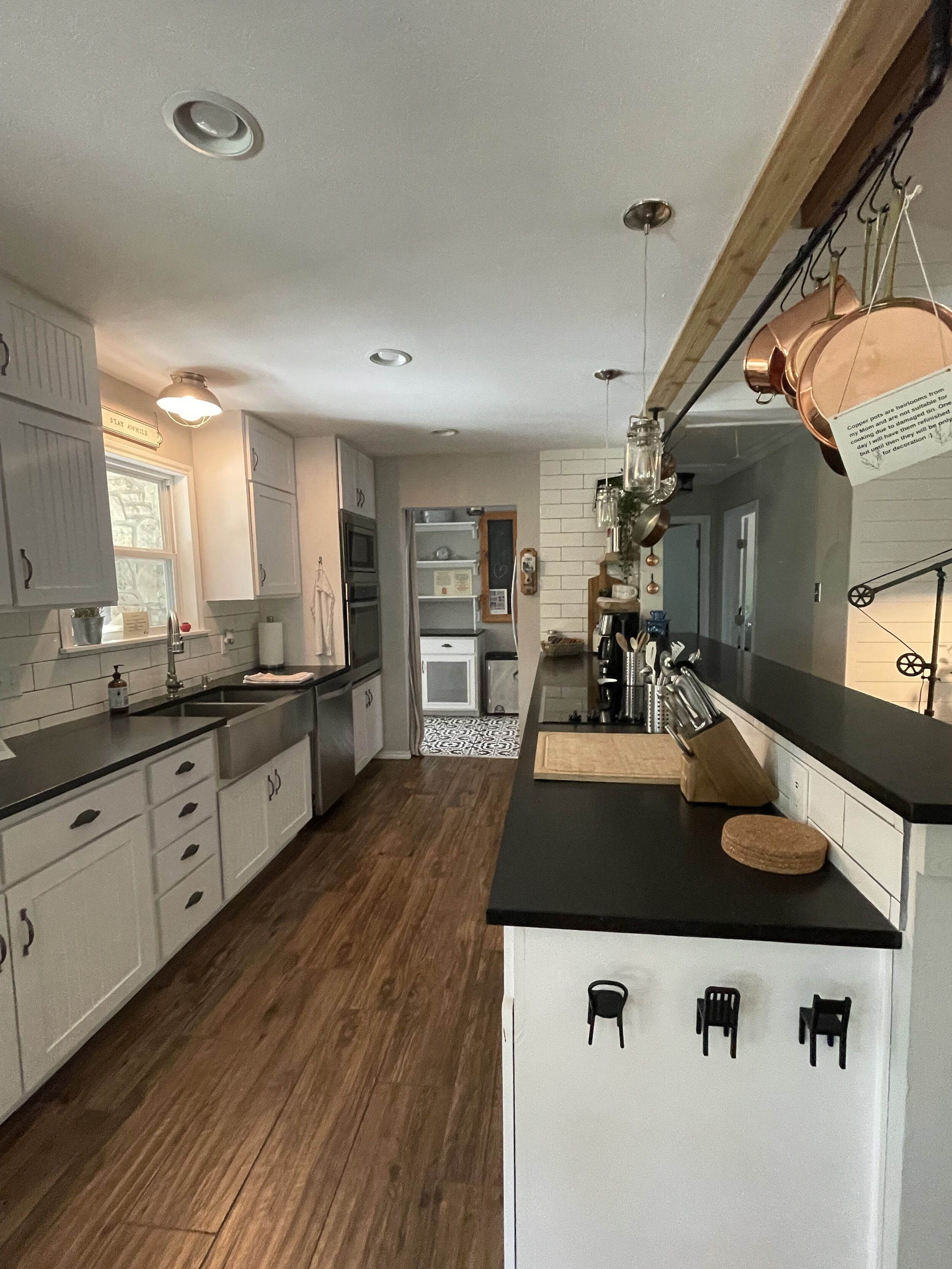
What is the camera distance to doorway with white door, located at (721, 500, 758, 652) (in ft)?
16.1

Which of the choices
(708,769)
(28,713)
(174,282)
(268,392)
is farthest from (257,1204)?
(268,392)

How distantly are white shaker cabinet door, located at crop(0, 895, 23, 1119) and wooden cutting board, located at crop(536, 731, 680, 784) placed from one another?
141 cm

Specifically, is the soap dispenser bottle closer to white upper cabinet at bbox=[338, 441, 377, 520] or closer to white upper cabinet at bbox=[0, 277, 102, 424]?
white upper cabinet at bbox=[0, 277, 102, 424]

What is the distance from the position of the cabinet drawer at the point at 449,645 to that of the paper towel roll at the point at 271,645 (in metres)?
2.38

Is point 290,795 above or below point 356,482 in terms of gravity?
below

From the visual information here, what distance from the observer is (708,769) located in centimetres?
140

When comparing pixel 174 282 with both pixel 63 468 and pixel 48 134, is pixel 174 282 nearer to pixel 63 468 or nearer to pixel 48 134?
pixel 48 134

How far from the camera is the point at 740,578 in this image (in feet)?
17.2

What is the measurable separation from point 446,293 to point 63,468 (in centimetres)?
143

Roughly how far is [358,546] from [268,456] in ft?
3.03

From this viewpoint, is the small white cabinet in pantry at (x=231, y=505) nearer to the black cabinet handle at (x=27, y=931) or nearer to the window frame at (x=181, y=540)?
the window frame at (x=181, y=540)

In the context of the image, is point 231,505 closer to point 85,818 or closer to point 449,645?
point 85,818

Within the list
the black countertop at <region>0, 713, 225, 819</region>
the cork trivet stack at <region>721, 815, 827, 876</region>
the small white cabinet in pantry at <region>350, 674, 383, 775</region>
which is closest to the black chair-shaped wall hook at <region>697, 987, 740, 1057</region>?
the cork trivet stack at <region>721, 815, 827, 876</region>

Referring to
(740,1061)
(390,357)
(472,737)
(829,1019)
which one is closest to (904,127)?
(829,1019)
